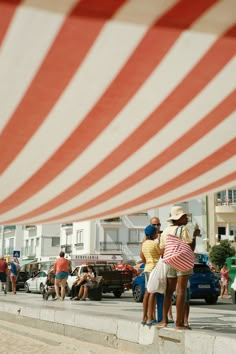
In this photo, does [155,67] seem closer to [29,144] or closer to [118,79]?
[118,79]

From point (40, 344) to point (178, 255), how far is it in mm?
3169

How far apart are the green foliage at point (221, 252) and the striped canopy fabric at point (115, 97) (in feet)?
136

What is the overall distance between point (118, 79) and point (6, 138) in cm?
153

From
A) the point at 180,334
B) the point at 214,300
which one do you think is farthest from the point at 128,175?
the point at 214,300

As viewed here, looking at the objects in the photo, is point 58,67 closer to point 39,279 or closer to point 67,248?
point 39,279

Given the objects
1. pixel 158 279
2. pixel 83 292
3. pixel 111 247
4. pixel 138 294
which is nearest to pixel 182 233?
pixel 158 279

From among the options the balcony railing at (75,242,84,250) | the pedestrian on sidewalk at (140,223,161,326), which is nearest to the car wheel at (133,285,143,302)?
the pedestrian on sidewalk at (140,223,161,326)

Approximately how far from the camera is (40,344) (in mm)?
7641

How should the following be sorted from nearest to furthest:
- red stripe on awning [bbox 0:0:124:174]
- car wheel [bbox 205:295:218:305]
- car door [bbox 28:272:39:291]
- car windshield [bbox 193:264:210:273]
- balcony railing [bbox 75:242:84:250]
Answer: red stripe on awning [bbox 0:0:124:174] → car wheel [bbox 205:295:218:305] → car windshield [bbox 193:264:210:273] → car door [bbox 28:272:39:291] → balcony railing [bbox 75:242:84:250]

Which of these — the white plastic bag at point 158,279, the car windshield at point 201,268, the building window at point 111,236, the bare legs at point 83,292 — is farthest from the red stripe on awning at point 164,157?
the building window at point 111,236

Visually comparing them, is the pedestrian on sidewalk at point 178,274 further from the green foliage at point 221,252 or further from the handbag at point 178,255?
the green foliage at point 221,252

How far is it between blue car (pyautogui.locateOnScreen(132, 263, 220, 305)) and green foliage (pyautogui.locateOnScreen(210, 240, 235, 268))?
30.8 meters

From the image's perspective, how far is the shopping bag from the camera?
18.9ft

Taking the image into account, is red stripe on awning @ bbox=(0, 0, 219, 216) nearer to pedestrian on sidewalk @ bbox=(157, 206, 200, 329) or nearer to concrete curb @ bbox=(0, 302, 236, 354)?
pedestrian on sidewalk @ bbox=(157, 206, 200, 329)
